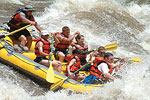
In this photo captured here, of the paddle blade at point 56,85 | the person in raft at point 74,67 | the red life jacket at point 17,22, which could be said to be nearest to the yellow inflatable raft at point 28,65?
the paddle blade at point 56,85

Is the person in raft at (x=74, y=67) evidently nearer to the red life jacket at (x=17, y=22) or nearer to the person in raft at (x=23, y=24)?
the person in raft at (x=23, y=24)

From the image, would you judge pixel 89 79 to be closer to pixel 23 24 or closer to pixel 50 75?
pixel 50 75

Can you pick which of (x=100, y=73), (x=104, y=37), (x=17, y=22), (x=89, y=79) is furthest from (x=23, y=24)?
(x=104, y=37)

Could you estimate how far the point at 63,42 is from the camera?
4688 mm

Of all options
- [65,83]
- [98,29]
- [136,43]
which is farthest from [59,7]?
[65,83]

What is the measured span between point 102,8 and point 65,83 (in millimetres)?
7060

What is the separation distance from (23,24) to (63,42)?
1.03 m

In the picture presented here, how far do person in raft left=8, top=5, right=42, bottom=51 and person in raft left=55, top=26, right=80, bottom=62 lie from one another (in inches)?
20.4

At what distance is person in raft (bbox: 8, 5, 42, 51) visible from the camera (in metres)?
4.73

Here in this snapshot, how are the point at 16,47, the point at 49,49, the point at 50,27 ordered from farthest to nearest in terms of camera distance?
the point at 50,27, the point at 16,47, the point at 49,49

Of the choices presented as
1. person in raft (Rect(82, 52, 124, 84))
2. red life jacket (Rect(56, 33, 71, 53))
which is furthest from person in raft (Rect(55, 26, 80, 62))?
person in raft (Rect(82, 52, 124, 84))

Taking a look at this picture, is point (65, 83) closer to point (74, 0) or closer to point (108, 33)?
point (108, 33)

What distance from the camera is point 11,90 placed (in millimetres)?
3936

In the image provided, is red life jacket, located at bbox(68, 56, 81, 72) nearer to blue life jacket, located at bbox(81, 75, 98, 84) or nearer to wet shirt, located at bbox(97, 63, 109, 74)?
blue life jacket, located at bbox(81, 75, 98, 84)
